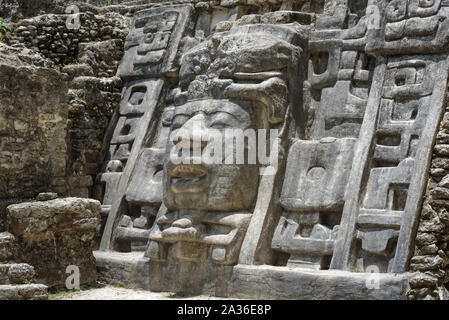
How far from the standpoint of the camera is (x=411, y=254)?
6324 mm

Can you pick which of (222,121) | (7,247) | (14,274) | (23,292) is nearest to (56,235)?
(7,247)

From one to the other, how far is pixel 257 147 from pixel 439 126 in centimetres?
184

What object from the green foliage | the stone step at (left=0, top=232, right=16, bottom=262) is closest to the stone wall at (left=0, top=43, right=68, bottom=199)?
the stone step at (left=0, top=232, right=16, bottom=262)

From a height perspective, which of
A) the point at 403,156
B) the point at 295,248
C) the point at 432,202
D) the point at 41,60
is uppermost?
the point at 41,60

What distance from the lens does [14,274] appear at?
21.3ft

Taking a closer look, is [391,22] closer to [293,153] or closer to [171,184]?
[293,153]

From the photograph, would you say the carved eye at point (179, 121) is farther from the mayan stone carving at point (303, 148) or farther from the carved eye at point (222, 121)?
the carved eye at point (222, 121)

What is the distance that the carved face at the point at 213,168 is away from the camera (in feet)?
24.2

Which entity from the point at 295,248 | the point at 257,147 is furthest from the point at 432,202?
the point at 257,147

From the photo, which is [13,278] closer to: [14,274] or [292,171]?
[14,274]

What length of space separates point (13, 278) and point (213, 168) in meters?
2.18

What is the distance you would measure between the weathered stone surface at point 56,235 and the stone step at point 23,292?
1.23 metres

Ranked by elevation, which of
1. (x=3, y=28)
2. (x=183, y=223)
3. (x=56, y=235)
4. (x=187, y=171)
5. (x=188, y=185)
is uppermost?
(x=3, y=28)

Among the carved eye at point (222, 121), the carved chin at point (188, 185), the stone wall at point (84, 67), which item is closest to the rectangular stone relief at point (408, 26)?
the carved eye at point (222, 121)
